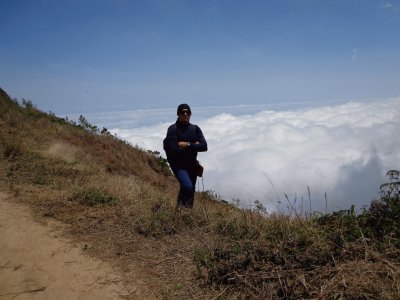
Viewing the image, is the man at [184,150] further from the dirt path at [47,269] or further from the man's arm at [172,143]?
the dirt path at [47,269]

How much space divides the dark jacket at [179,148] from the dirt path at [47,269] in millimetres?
2082

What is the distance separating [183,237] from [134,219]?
91cm

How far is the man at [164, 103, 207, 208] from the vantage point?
546cm

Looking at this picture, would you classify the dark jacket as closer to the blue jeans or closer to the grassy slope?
the blue jeans

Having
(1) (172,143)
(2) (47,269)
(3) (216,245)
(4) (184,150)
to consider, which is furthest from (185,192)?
(2) (47,269)

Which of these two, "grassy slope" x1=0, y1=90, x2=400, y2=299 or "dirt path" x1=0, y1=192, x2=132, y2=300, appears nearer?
"grassy slope" x1=0, y1=90, x2=400, y2=299

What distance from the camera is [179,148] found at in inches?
220

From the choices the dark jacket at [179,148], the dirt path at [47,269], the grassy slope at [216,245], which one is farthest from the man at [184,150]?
the dirt path at [47,269]

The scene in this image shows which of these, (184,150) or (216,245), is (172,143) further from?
(216,245)

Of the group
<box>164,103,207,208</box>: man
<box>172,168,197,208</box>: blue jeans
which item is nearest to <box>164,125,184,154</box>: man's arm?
<box>164,103,207,208</box>: man

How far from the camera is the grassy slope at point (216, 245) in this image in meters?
2.96

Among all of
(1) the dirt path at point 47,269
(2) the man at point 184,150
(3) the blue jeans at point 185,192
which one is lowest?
(1) the dirt path at point 47,269

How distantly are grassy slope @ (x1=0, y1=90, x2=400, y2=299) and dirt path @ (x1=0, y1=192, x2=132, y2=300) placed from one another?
0.77 ft

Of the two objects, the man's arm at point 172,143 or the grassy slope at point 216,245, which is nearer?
the grassy slope at point 216,245
